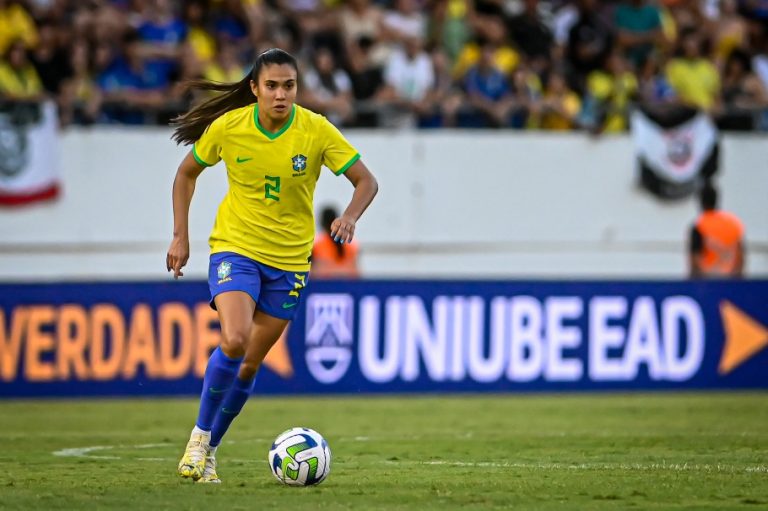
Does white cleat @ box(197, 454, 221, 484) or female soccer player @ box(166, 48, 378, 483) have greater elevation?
female soccer player @ box(166, 48, 378, 483)

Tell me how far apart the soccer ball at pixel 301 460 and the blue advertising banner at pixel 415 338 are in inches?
299

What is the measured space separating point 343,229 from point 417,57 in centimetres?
1119

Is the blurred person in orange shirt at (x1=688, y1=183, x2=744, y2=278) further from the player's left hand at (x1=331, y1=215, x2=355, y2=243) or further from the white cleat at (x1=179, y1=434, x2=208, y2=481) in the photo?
the white cleat at (x1=179, y1=434, x2=208, y2=481)

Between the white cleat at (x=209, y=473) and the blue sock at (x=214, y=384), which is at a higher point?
the blue sock at (x=214, y=384)

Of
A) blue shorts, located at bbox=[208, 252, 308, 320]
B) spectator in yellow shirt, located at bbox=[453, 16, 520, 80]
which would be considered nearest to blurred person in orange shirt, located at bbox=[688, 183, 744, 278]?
spectator in yellow shirt, located at bbox=[453, 16, 520, 80]

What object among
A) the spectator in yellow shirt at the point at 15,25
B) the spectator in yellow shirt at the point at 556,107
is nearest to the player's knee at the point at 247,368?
the spectator in yellow shirt at the point at 15,25

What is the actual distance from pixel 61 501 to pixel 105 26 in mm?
10964

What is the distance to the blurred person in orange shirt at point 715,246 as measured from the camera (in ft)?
55.1

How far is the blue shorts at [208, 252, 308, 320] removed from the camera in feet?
26.7

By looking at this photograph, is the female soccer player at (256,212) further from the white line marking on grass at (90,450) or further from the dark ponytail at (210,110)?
the white line marking on grass at (90,450)

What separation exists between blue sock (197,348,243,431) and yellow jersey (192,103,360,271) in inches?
24.5

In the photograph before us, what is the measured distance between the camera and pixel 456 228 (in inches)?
765

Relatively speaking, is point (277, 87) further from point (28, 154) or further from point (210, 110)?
point (28, 154)

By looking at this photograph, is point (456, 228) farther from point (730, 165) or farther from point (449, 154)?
point (730, 165)
